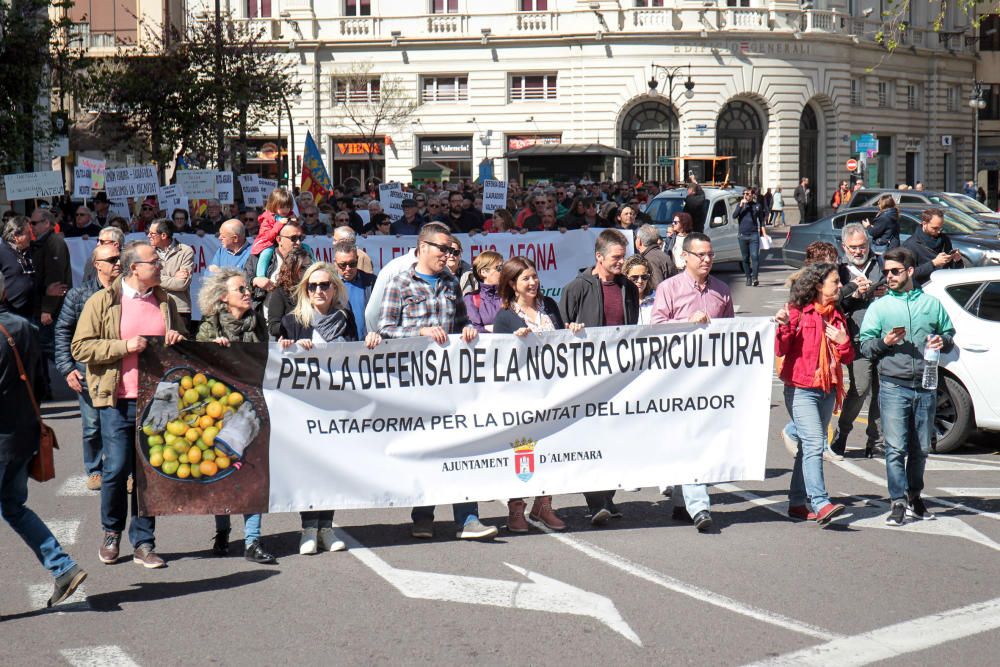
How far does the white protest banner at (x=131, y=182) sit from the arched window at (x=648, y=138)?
119ft

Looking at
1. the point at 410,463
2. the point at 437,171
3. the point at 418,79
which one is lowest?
the point at 410,463

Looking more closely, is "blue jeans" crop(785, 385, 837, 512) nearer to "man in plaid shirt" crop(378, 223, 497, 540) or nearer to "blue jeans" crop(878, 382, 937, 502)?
"blue jeans" crop(878, 382, 937, 502)

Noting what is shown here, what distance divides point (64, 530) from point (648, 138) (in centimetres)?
4796

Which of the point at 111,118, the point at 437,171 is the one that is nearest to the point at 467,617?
the point at 111,118

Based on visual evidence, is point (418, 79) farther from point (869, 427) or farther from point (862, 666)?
point (862, 666)

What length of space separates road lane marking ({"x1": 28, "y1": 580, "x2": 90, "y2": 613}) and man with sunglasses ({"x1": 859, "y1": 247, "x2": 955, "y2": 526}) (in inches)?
197

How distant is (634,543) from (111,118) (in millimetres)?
27944

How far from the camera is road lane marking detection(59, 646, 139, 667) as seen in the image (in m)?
6.09

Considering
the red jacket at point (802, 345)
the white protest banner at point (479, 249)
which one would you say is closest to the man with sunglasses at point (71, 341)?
the red jacket at point (802, 345)

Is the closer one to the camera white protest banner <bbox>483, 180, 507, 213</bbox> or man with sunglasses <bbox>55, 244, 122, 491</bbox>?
man with sunglasses <bbox>55, 244, 122, 491</bbox>

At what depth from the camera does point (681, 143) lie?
54.4m

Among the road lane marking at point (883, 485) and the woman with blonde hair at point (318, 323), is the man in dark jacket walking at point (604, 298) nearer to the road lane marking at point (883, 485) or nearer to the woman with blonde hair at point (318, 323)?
the woman with blonde hair at point (318, 323)

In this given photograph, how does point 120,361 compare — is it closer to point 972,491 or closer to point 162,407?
point 162,407

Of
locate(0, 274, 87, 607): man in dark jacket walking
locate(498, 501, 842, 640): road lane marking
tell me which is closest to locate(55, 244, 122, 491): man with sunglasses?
locate(0, 274, 87, 607): man in dark jacket walking
